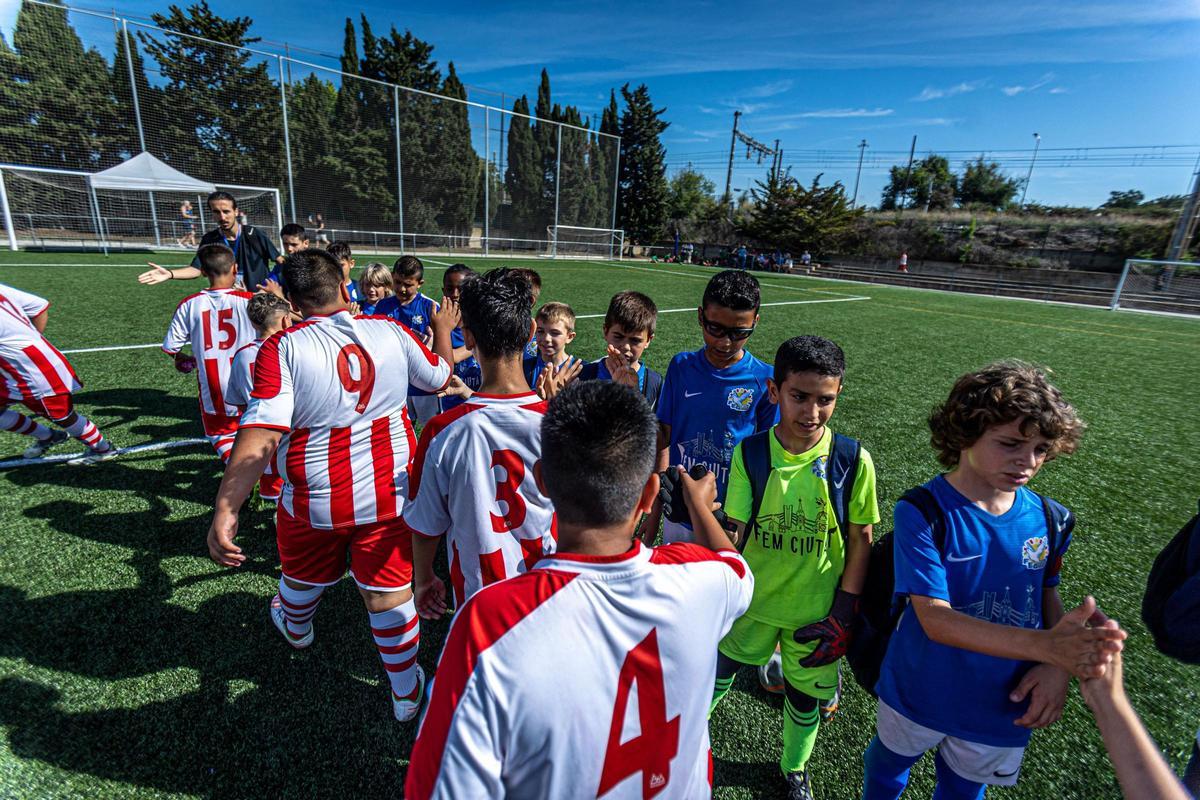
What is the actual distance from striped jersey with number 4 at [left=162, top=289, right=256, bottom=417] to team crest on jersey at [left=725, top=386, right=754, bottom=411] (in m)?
3.89

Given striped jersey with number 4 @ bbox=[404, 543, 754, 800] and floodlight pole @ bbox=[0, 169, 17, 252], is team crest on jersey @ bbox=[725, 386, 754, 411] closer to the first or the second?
striped jersey with number 4 @ bbox=[404, 543, 754, 800]

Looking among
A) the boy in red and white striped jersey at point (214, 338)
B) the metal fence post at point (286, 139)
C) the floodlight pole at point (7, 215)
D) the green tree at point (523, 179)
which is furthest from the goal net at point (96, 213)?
the boy in red and white striped jersey at point (214, 338)

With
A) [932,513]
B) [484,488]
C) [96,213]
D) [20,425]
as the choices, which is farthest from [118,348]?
[96,213]

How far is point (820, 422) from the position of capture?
6.62 feet

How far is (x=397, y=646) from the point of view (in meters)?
2.37

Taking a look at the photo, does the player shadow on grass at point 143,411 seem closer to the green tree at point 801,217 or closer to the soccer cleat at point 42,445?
the soccer cleat at point 42,445

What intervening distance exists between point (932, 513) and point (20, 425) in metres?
6.64

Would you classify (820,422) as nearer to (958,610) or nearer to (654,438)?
(958,610)

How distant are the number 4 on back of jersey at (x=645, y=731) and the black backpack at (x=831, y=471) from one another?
3.75 ft

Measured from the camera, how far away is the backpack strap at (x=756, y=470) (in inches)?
82.4

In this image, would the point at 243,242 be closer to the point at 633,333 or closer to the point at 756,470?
the point at 633,333

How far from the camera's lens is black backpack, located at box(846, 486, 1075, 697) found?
5.35 feet

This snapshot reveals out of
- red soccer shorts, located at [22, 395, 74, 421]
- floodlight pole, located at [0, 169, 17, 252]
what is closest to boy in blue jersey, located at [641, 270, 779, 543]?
red soccer shorts, located at [22, 395, 74, 421]

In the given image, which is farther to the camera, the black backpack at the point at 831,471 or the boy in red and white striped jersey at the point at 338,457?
the boy in red and white striped jersey at the point at 338,457
